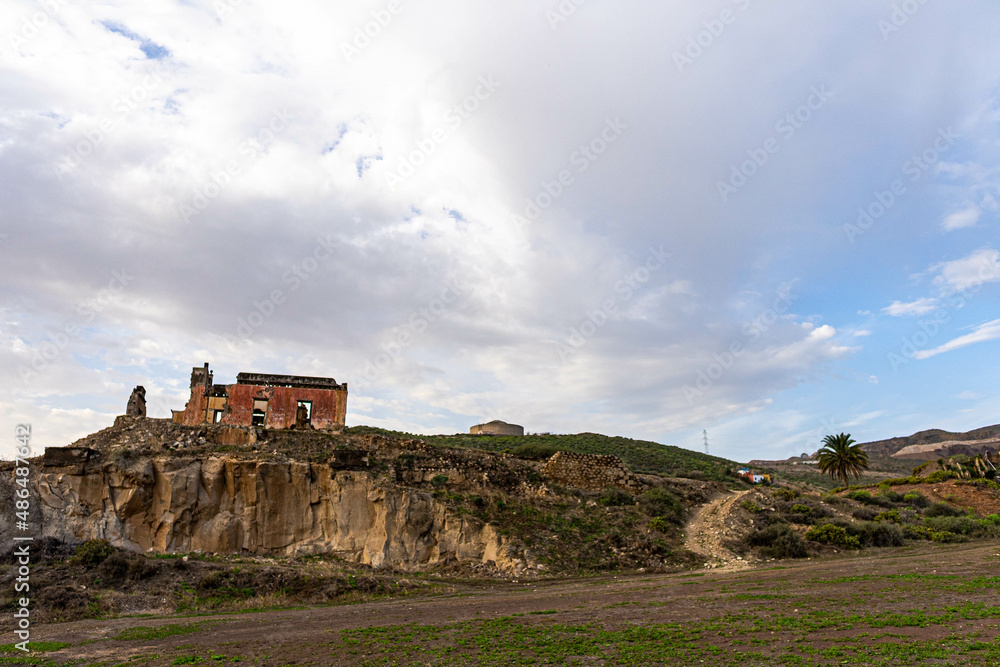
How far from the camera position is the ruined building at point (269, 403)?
30878mm

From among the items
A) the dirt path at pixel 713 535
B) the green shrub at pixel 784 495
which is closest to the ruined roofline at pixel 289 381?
the dirt path at pixel 713 535

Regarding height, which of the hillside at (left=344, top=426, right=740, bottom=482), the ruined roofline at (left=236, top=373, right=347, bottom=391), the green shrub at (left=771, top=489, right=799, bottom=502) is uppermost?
the ruined roofline at (left=236, top=373, right=347, bottom=391)

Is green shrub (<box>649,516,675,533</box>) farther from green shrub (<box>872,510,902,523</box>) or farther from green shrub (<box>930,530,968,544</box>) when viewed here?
green shrub (<box>930,530,968,544</box>)

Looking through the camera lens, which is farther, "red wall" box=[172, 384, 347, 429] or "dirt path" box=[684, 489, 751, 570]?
"red wall" box=[172, 384, 347, 429]

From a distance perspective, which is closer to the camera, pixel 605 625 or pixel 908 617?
pixel 908 617

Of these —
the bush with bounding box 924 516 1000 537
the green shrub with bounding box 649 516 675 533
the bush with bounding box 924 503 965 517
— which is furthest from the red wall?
the bush with bounding box 924 503 965 517

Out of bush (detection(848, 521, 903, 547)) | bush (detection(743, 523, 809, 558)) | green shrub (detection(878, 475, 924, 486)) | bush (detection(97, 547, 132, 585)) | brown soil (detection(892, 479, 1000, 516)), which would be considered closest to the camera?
bush (detection(97, 547, 132, 585))

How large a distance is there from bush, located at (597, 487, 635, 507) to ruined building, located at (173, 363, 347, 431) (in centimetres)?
1506

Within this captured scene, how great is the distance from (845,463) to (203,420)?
48004mm

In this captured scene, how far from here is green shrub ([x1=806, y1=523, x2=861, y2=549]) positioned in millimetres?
23656

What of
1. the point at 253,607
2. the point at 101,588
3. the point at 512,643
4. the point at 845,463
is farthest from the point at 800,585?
the point at 845,463

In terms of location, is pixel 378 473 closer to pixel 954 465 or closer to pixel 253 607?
pixel 253 607

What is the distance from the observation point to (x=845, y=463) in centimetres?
4509

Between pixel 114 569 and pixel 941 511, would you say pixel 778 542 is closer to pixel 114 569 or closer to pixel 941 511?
pixel 941 511
